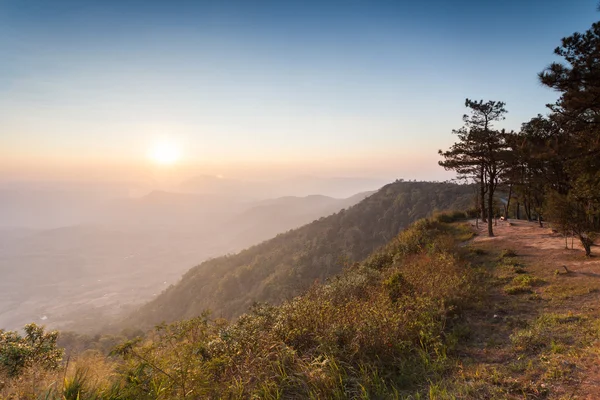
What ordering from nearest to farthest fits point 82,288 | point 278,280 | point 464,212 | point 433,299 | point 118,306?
1. point 433,299
2. point 464,212
3. point 278,280
4. point 118,306
5. point 82,288

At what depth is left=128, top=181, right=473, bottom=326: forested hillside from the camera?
59.6 meters

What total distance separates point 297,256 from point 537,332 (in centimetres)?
6127

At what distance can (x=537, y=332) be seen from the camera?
6.13 m

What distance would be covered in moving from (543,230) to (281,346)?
25057mm

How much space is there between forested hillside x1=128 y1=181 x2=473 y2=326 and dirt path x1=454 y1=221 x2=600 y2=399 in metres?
43.5

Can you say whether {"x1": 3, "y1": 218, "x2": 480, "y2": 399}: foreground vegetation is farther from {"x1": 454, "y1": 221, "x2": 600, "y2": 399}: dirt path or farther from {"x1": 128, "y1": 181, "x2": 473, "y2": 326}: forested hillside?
{"x1": 128, "y1": 181, "x2": 473, "y2": 326}: forested hillside

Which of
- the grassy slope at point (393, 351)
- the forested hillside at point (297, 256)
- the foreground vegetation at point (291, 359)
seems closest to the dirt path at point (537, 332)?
the grassy slope at point (393, 351)

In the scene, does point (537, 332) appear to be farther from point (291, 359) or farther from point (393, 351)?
point (291, 359)

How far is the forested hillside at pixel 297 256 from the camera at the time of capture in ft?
196

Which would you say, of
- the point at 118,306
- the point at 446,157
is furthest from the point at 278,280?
the point at 118,306

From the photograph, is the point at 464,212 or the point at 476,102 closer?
the point at 476,102

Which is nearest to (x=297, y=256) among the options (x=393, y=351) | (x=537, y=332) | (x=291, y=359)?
(x=537, y=332)

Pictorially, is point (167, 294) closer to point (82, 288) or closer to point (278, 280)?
point (278, 280)

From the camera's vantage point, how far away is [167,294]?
3191 inches
